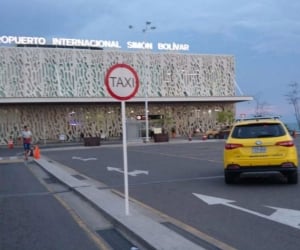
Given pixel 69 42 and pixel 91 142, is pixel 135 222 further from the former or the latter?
pixel 69 42

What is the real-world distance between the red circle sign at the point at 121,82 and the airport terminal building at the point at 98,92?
177 feet

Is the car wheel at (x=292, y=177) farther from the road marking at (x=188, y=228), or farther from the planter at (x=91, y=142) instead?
the planter at (x=91, y=142)

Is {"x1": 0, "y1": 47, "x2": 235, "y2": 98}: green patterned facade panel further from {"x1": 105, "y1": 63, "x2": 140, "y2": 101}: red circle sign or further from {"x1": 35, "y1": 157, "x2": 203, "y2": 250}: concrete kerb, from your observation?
{"x1": 105, "y1": 63, "x2": 140, "y2": 101}: red circle sign

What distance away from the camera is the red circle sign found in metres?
9.26

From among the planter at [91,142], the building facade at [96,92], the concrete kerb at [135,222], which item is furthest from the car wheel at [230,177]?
the building facade at [96,92]

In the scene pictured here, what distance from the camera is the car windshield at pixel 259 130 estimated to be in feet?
42.5

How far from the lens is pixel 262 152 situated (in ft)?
41.5

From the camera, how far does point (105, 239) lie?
25.4ft

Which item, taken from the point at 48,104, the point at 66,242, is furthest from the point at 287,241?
the point at 48,104

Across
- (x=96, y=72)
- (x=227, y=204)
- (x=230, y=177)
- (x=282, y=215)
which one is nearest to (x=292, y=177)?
(x=230, y=177)

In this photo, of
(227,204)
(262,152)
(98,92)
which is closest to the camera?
(227,204)

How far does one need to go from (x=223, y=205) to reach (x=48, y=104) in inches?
2471

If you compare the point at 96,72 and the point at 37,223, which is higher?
the point at 96,72

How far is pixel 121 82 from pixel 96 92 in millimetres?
65709
